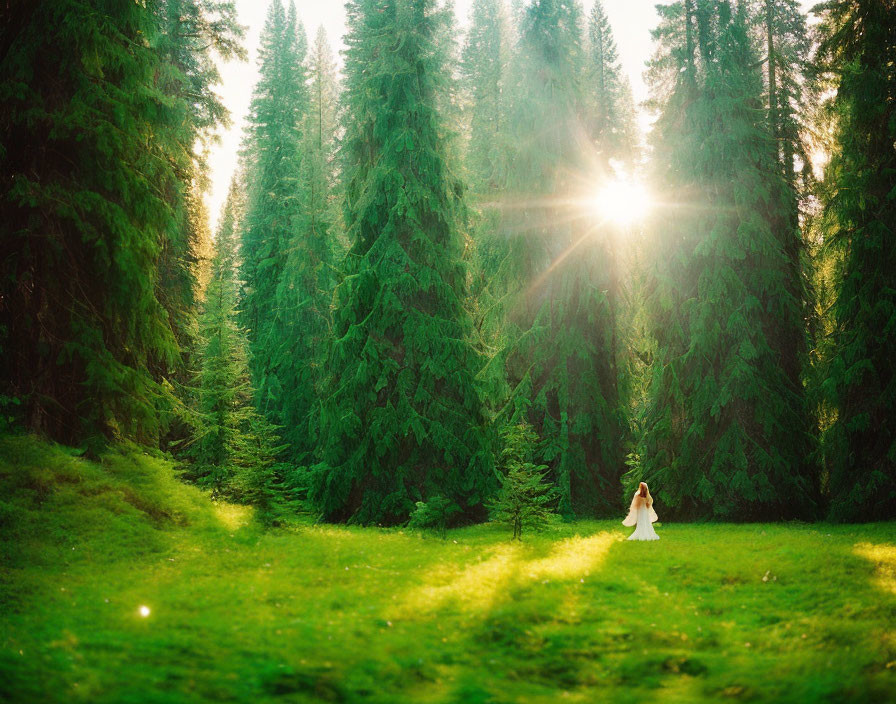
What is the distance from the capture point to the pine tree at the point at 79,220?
11.1 meters

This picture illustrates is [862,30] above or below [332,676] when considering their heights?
above

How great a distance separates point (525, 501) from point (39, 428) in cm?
915

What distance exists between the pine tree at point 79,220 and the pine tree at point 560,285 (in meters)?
10.3

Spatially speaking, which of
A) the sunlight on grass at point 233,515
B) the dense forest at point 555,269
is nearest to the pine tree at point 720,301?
the dense forest at point 555,269

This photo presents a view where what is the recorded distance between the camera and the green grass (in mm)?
5535

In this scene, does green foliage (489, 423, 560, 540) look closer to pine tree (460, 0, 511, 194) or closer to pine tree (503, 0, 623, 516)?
pine tree (503, 0, 623, 516)

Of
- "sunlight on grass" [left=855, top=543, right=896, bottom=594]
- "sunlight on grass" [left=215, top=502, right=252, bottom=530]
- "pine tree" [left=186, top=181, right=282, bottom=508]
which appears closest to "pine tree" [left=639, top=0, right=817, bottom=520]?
"sunlight on grass" [left=855, top=543, right=896, bottom=594]

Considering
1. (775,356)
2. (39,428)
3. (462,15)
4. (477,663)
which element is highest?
(462,15)

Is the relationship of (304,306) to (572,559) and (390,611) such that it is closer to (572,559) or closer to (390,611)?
(572,559)

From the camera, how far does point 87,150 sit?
11.7 m

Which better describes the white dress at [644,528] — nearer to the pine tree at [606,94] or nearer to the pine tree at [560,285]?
the pine tree at [560,285]

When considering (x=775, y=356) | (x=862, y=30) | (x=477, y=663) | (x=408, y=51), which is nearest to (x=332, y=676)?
(x=477, y=663)

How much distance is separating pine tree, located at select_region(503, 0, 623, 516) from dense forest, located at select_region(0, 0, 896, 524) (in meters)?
0.07

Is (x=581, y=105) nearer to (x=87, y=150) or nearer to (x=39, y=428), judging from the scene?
(x=87, y=150)
